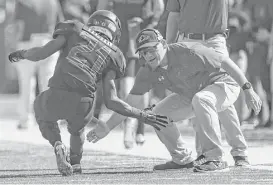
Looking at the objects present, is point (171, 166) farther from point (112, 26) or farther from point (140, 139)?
point (140, 139)

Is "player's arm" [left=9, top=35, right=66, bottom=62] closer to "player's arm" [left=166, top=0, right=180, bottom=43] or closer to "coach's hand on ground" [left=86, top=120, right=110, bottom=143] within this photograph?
"coach's hand on ground" [left=86, top=120, right=110, bottom=143]

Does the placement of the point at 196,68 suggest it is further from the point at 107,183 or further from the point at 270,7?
the point at 270,7

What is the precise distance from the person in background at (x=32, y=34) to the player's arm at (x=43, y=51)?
566 cm

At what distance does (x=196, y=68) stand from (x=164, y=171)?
0.91 metres

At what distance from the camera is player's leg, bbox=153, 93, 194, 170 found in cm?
841

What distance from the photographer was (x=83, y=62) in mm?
7852

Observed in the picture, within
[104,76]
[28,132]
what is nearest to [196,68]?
[104,76]

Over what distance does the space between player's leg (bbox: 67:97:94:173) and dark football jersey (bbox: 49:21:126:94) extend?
10cm

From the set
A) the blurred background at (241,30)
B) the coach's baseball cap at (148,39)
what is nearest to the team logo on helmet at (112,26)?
the coach's baseball cap at (148,39)

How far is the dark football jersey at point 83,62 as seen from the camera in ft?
25.7

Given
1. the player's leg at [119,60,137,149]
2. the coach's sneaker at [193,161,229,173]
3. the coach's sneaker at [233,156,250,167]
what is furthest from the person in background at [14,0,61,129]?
the coach's sneaker at [193,161,229,173]

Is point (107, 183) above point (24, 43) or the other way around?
the other way around

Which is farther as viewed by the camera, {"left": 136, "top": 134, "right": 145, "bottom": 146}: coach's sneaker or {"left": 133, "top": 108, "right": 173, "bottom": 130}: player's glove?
{"left": 136, "top": 134, "right": 145, "bottom": 146}: coach's sneaker

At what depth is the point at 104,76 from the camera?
7.83 metres
